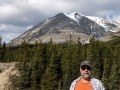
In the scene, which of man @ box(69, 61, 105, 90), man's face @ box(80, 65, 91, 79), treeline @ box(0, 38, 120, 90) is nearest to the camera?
man @ box(69, 61, 105, 90)

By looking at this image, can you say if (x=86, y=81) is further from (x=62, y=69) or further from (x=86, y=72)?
(x=62, y=69)

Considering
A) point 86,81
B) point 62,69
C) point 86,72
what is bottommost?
point 62,69

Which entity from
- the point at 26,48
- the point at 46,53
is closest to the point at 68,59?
the point at 46,53

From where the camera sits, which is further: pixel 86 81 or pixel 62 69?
pixel 62 69

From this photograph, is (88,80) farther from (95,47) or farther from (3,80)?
(95,47)

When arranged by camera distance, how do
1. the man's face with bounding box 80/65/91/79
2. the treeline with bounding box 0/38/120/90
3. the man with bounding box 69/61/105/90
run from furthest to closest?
the treeline with bounding box 0/38/120/90 → the man's face with bounding box 80/65/91/79 → the man with bounding box 69/61/105/90

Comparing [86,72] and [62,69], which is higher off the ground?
[86,72]

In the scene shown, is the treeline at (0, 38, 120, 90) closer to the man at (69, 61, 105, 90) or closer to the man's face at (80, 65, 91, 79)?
the man at (69, 61, 105, 90)

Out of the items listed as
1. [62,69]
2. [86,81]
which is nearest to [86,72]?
[86,81]

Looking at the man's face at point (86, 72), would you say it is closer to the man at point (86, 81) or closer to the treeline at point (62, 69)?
the man at point (86, 81)

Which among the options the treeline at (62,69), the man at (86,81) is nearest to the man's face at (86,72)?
the man at (86,81)

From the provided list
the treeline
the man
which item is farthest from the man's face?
the treeline

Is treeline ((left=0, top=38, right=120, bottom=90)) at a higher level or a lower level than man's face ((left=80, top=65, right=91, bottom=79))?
lower

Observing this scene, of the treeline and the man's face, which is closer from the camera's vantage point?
the man's face
